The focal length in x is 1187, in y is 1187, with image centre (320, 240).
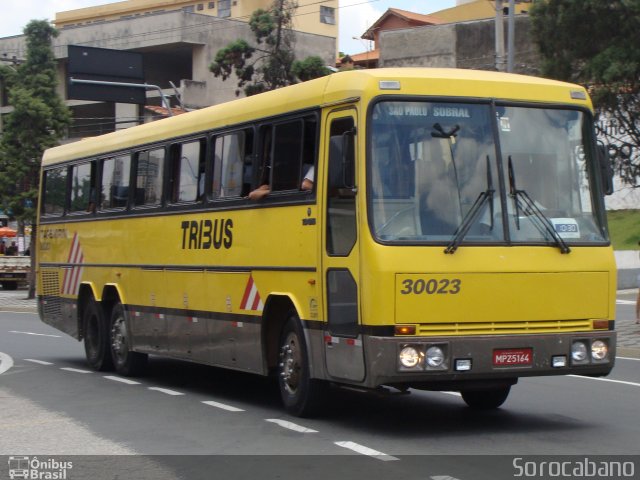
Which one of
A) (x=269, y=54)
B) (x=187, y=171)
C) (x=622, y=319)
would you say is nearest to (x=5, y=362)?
(x=187, y=171)

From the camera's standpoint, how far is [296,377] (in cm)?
1153

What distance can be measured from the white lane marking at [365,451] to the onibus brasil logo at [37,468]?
2229 mm

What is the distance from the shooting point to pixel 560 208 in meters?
10.8

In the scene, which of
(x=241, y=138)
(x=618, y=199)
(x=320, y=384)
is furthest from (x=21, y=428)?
(x=618, y=199)

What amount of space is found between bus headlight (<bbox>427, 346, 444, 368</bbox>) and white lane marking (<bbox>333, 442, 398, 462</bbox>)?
0.92 meters

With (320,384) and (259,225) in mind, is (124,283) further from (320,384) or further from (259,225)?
(320,384)

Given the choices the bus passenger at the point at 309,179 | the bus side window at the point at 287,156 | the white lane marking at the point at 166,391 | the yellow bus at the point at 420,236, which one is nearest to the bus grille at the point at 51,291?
the white lane marking at the point at 166,391

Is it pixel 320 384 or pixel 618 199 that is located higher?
pixel 618 199

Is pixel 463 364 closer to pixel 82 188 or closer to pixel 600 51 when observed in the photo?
pixel 82 188

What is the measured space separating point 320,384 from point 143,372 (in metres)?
5.79

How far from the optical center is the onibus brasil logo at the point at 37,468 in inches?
347

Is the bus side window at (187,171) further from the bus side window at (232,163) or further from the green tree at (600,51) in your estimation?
the green tree at (600,51)

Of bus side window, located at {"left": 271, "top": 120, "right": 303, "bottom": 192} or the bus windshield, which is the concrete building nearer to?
bus side window, located at {"left": 271, "top": 120, "right": 303, "bottom": 192}

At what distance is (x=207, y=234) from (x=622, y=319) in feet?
48.5
